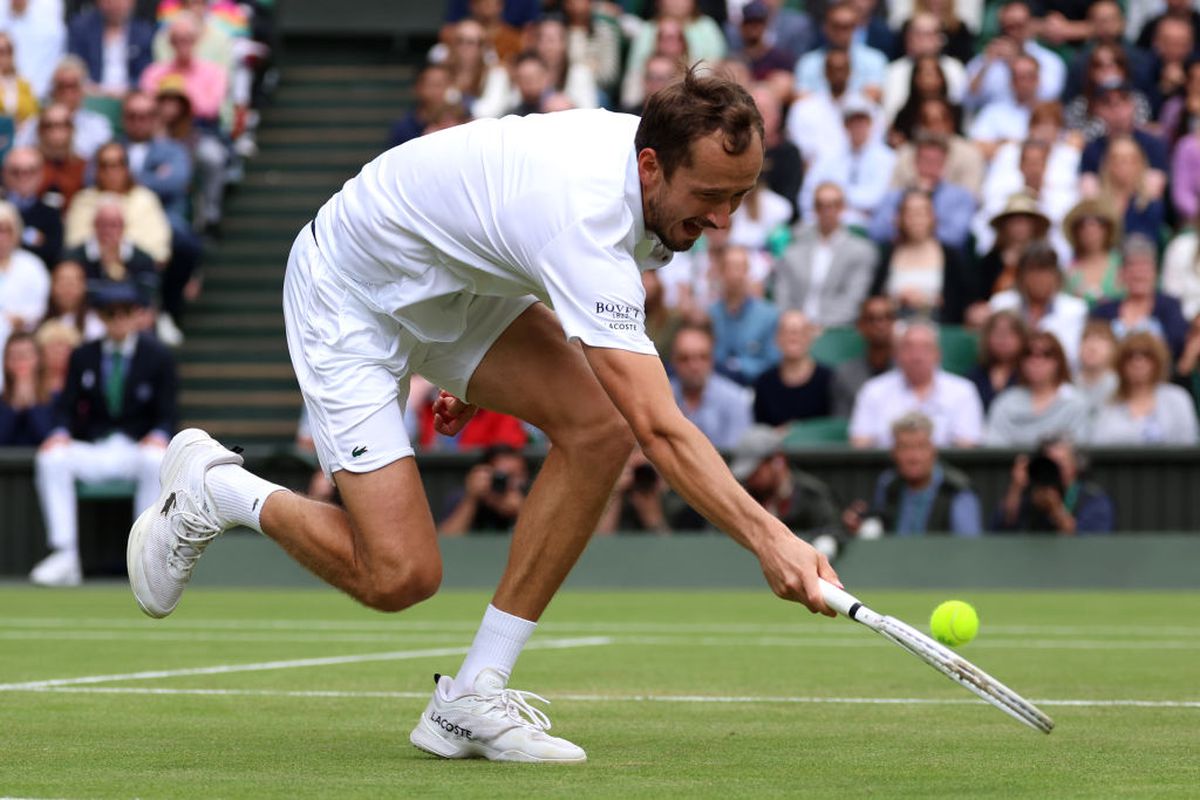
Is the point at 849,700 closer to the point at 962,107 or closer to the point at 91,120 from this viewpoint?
the point at 962,107

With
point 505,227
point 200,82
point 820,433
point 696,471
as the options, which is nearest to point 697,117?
point 505,227

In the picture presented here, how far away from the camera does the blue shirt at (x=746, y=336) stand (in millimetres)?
15656

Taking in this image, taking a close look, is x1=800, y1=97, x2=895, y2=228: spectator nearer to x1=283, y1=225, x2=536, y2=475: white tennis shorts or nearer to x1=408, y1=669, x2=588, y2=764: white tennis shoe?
x1=283, y1=225, x2=536, y2=475: white tennis shorts

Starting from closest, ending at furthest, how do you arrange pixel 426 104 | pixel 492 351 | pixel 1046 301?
pixel 492 351 → pixel 1046 301 → pixel 426 104

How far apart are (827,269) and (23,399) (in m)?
5.89

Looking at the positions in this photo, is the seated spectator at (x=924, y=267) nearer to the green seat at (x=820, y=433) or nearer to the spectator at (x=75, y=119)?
the green seat at (x=820, y=433)

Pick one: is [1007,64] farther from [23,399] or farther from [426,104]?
[23,399]

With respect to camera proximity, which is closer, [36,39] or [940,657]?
[940,657]

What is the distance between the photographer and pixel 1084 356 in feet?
47.7

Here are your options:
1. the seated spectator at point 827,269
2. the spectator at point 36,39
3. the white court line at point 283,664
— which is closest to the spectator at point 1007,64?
the seated spectator at point 827,269

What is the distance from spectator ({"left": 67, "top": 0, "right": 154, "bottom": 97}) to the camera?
19.8 metres

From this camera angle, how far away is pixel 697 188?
211 inches

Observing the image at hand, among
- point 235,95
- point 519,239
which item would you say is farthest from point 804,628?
point 235,95

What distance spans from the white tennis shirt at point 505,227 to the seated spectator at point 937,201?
10384mm
